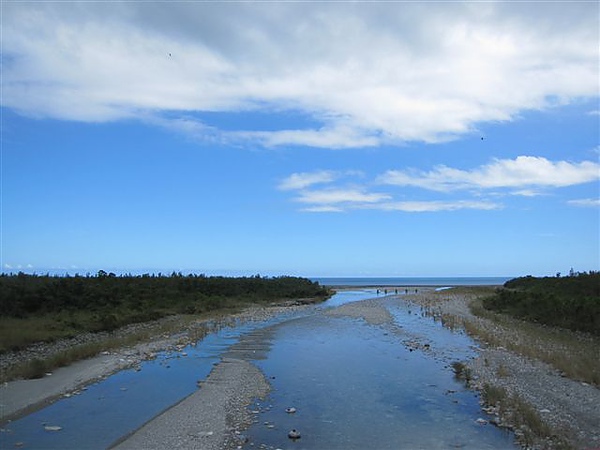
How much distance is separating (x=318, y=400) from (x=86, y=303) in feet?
93.3

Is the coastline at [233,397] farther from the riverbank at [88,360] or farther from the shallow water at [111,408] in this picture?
the shallow water at [111,408]

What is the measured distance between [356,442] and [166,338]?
20.4m

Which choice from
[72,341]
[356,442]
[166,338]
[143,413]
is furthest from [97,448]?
[166,338]

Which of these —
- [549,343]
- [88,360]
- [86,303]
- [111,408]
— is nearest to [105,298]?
[86,303]

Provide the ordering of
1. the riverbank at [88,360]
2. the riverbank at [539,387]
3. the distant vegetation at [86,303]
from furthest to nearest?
the distant vegetation at [86,303] → the riverbank at [88,360] → the riverbank at [539,387]

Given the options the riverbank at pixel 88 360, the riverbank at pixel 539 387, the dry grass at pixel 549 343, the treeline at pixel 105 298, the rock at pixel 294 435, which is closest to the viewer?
the riverbank at pixel 539 387

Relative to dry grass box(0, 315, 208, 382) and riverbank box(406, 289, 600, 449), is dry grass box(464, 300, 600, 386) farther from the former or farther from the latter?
dry grass box(0, 315, 208, 382)

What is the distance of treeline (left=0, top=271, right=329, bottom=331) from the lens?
114 feet

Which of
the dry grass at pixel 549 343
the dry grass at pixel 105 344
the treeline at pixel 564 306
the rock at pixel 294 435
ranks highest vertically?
the treeline at pixel 564 306

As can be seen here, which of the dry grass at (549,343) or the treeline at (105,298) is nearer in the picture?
the dry grass at (549,343)

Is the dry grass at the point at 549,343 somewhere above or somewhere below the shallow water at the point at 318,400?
above

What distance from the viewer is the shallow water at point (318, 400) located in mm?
12680

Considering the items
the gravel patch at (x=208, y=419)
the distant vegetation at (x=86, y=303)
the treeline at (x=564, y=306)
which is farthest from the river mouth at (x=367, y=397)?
the distant vegetation at (x=86, y=303)

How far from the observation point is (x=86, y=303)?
129 ft
